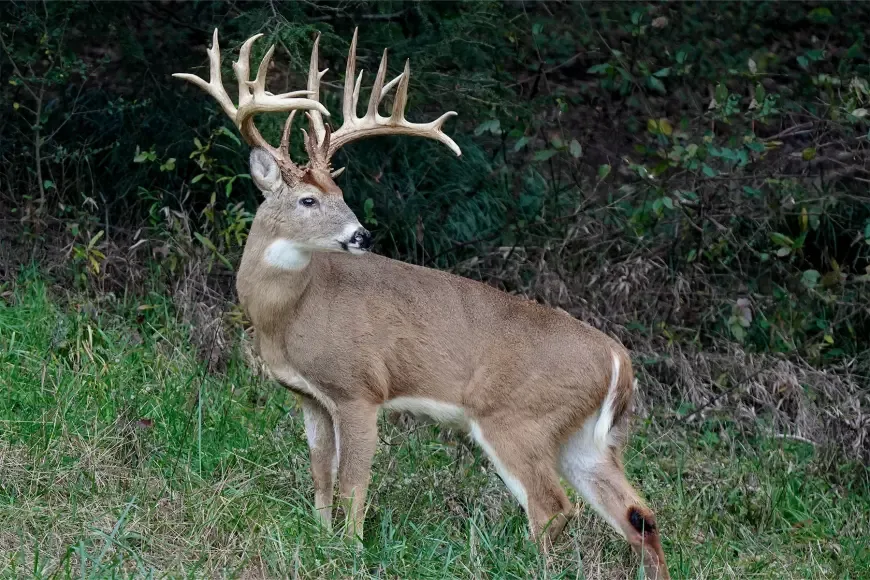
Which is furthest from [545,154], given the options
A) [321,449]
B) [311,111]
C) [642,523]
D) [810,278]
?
[642,523]

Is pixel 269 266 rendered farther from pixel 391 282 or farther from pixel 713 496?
pixel 713 496

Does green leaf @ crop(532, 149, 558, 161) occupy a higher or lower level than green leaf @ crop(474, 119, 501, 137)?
lower

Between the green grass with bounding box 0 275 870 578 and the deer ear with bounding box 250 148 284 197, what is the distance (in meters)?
1.08

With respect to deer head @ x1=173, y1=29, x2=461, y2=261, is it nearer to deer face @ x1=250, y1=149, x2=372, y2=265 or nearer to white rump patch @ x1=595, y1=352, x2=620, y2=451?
deer face @ x1=250, y1=149, x2=372, y2=265

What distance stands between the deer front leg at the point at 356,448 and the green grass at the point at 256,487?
16 centimetres

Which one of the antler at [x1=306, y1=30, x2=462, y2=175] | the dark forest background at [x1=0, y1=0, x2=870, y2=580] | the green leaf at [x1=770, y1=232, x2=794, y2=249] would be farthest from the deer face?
the green leaf at [x1=770, y1=232, x2=794, y2=249]

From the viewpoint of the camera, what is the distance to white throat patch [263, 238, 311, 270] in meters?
5.34

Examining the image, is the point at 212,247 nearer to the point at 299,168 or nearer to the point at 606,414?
the point at 299,168

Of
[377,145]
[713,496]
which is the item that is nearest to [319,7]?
[377,145]

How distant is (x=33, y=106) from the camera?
7977 millimetres

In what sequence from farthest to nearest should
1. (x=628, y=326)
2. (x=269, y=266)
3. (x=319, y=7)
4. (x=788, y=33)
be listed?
1. (x=788, y=33)
2. (x=628, y=326)
3. (x=319, y=7)
4. (x=269, y=266)

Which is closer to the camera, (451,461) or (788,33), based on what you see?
(451,461)

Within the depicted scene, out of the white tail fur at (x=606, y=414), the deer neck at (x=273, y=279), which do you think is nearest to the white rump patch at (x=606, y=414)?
the white tail fur at (x=606, y=414)

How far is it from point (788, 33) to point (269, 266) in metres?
4.79
